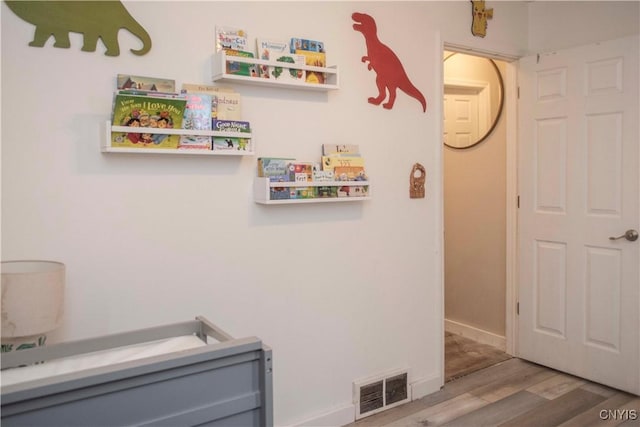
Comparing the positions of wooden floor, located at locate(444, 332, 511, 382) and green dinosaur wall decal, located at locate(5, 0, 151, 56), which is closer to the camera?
green dinosaur wall decal, located at locate(5, 0, 151, 56)

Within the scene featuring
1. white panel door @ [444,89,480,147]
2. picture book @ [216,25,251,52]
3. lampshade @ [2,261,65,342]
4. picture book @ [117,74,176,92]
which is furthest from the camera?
white panel door @ [444,89,480,147]

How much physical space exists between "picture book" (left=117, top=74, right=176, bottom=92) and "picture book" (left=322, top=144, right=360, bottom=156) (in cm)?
77

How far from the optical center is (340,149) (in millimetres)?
2510

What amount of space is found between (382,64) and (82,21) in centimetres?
145

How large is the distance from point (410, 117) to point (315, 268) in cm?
100

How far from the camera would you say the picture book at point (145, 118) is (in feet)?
6.10

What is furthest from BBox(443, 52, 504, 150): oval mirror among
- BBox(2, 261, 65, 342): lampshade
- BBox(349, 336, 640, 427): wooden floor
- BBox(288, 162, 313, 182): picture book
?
BBox(2, 261, 65, 342): lampshade

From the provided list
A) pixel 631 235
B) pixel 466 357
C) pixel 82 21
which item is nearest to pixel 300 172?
pixel 82 21

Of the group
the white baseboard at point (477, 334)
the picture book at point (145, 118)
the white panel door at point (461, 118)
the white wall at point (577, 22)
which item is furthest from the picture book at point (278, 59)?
the white baseboard at point (477, 334)

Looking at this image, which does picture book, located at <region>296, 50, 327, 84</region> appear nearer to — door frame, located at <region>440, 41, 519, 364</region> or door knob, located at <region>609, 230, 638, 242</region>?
door frame, located at <region>440, 41, 519, 364</region>

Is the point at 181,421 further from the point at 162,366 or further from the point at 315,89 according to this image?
the point at 315,89

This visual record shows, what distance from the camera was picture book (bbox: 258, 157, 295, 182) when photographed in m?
2.25

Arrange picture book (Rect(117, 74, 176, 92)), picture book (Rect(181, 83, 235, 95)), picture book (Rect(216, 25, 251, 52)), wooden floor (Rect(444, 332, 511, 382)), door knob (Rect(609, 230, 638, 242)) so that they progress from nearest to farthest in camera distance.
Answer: picture book (Rect(117, 74, 176, 92)) → picture book (Rect(181, 83, 235, 95)) → picture book (Rect(216, 25, 251, 52)) → door knob (Rect(609, 230, 638, 242)) → wooden floor (Rect(444, 332, 511, 382))

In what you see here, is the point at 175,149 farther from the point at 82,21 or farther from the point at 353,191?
the point at 353,191
